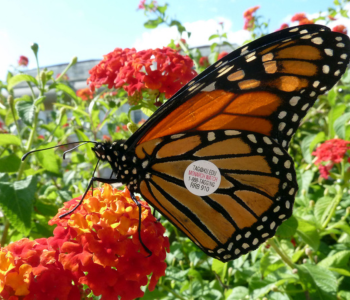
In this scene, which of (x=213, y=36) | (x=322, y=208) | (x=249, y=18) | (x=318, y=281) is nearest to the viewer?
(x=318, y=281)

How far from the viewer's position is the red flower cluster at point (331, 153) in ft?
6.04

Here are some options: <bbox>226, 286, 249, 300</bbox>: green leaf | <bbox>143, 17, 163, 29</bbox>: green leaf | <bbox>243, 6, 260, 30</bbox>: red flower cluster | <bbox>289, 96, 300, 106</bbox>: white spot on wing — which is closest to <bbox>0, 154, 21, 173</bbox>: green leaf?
<bbox>226, 286, 249, 300</bbox>: green leaf

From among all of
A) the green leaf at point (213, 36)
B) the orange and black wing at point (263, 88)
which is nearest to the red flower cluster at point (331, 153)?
the orange and black wing at point (263, 88)

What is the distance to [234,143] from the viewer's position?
3.99ft

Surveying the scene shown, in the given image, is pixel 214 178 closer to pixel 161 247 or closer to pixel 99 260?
pixel 161 247

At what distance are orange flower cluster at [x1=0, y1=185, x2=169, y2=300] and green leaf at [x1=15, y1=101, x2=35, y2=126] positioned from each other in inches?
31.3

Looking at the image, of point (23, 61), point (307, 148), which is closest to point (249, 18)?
point (307, 148)

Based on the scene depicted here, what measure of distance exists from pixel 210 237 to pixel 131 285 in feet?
1.39

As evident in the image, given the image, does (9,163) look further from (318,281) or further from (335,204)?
(335,204)

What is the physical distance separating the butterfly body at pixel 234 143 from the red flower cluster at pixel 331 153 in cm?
80

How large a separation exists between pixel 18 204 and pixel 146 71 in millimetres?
839

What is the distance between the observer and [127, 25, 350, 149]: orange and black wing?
105 cm

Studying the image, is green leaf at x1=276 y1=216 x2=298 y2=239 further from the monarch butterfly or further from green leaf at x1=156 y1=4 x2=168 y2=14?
green leaf at x1=156 y1=4 x2=168 y2=14

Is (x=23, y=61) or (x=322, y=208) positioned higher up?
(x=23, y=61)
